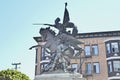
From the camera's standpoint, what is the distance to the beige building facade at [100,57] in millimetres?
38781

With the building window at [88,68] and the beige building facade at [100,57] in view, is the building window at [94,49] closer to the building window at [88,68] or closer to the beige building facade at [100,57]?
the beige building facade at [100,57]

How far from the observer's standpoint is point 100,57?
40.4 meters

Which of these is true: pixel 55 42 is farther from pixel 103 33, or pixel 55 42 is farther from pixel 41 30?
pixel 103 33

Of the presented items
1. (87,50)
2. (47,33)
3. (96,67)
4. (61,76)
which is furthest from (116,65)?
(61,76)

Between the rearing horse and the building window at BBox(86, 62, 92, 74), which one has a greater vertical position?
the rearing horse

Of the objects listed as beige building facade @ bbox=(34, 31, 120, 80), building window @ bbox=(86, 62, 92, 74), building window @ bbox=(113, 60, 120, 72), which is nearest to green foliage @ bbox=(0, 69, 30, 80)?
beige building facade @ bbox=(34, 31, 120, 80)

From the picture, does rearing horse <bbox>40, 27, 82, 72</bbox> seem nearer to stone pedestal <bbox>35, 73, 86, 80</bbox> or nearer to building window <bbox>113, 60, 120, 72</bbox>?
stone pedestal <bbox>35, 73, 86, 80</bbox>

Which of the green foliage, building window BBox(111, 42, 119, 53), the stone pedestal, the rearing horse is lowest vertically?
the green foliage

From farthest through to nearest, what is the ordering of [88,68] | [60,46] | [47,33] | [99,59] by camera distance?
[99,59], [88,68], [47,33], [60,46]

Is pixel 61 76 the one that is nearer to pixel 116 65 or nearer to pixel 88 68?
pixel 116 65

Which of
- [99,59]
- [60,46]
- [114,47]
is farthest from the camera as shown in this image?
[99,59]

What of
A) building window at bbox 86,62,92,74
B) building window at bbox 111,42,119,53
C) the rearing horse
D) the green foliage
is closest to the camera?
the rearing horse

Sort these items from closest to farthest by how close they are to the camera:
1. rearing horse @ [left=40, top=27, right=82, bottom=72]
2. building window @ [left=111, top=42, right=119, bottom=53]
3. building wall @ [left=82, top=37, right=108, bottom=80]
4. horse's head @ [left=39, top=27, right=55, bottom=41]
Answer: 1. rearing horse @ [left=40, top=27, right=82, bottom=72]
2. horse's head @ [left=39, top=27, right=55, bottom=41]
3. building wall @ [left=82, top=37, right=108, bottom=80]
4. building window @ [left=111, top=42, right=119, bottom=53]

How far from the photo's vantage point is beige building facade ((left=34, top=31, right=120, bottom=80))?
38781 millimetres
